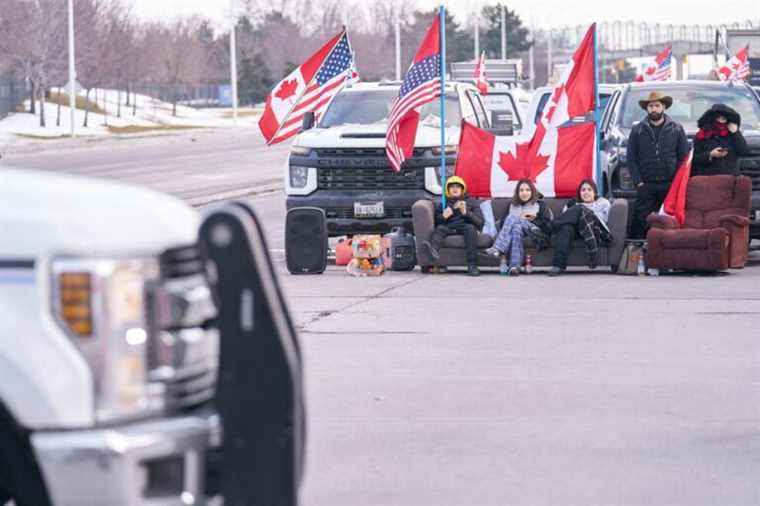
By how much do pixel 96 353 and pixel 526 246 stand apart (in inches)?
522

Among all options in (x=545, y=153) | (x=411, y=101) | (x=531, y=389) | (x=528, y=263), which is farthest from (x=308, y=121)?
(x=531, y=389)

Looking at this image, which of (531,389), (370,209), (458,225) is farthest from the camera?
(370,209)

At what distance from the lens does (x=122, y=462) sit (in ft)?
14.1

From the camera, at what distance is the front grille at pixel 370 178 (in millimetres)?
19688

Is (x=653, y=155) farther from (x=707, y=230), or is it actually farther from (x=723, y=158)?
(x=707, y=230)

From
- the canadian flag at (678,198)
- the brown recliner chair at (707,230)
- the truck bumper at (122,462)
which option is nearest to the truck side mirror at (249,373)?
the truck bumper at (122,462)

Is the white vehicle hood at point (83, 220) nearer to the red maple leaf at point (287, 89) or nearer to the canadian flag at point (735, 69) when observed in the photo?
the red maple leaf at point (287, 89)

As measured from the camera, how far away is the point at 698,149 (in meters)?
18.2

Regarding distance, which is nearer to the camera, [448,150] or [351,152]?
[351,152]

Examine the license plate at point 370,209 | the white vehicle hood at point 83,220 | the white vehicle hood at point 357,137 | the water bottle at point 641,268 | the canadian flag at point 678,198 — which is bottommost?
the water bottle at point 641,268

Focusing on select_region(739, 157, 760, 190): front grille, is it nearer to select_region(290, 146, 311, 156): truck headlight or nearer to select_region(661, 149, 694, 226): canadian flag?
select_region(661, 149, 694, 226): canadian flag

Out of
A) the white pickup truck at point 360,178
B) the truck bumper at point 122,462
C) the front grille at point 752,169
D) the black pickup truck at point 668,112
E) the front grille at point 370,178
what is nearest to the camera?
the truck bumper at point 122,462

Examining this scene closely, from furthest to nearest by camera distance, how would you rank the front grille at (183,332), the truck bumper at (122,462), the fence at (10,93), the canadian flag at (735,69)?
1. the fence at (10,93)
2. the canadian flag at (735,69)
3. the front grille at (183,332)
4. the truck bumper at (122,462)

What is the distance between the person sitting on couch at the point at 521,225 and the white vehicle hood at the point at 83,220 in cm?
1257
